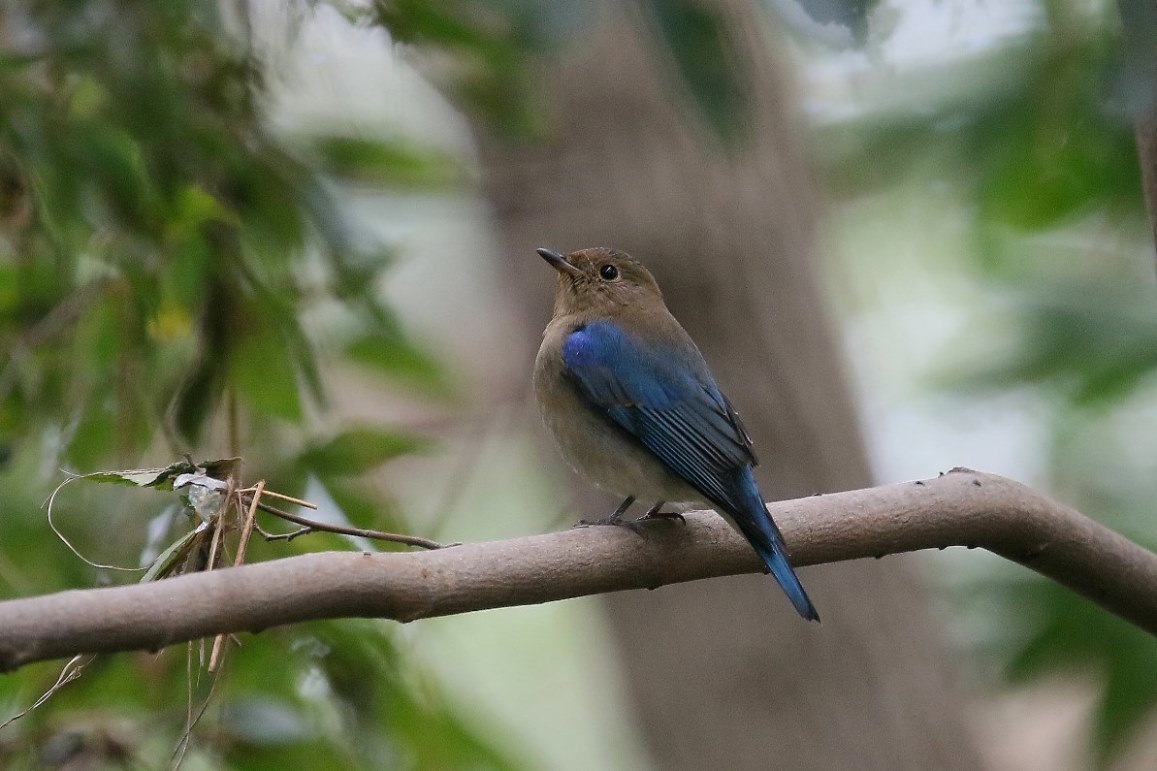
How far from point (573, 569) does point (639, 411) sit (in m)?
1.29

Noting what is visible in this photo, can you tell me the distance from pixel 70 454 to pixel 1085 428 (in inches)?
160

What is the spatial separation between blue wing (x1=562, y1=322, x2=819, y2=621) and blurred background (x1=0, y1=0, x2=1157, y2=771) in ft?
1.21

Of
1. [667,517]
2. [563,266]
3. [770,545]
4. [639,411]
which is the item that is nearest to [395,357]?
[563,266]

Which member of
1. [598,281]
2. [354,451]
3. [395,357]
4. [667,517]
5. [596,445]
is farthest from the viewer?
[598,281]

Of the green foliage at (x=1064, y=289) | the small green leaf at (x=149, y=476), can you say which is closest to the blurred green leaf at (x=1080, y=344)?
the green foliage at (x=1064, y=289)

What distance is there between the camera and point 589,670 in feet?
33.4

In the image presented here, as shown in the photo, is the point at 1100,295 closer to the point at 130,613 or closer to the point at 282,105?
the point at 282,105

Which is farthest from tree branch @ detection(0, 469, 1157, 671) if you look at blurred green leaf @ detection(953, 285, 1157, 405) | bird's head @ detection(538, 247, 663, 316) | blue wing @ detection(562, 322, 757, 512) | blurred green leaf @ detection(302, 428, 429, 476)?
blurred green leaf @ detection(953, 285, 1157, 405)

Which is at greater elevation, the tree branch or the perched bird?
the tree branch

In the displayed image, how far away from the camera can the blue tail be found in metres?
2.90

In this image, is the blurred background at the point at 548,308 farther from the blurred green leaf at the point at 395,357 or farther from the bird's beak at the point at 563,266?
the bird's beak at the point at 563,266

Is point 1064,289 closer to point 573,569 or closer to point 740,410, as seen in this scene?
point 740,410

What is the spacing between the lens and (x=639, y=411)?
12.5 ft

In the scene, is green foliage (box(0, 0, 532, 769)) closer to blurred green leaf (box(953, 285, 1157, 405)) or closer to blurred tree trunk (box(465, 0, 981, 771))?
blurred tree trunk (box(465, 0, 981, 771))
